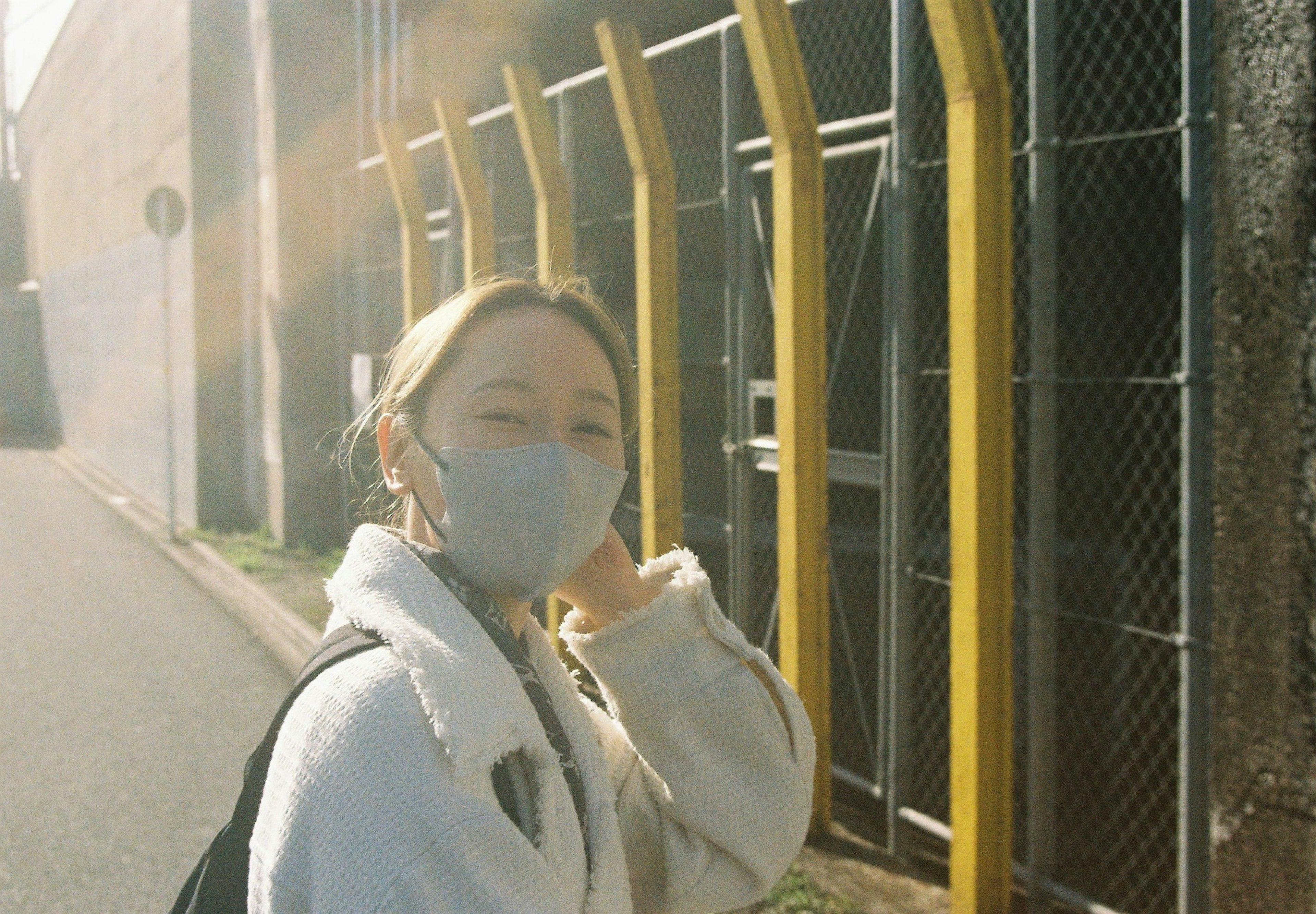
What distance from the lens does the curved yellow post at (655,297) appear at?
5.31 meters

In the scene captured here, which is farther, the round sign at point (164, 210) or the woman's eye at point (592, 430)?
the round sign at point (164, 210)

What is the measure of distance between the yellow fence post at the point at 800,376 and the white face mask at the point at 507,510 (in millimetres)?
3023

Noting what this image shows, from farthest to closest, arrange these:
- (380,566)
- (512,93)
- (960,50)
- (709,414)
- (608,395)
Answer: (709,414)
(512,93)
(960,50)
(608,395)
(380,566)

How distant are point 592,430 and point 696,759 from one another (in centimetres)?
46

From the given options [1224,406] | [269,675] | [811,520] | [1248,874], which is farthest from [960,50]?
[269,675]

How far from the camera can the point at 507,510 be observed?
171cm

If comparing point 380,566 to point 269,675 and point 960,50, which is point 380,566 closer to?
point 960,50

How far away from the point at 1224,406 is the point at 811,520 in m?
1.63

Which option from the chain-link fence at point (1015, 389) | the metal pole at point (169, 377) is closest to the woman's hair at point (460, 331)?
the chain-link fence at point (1015, 389)

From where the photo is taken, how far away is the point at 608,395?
1.80m

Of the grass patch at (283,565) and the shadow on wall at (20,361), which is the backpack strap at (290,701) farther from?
the shadow on wall at (20,361)

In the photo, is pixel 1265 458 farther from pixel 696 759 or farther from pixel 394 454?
pixel 394 454

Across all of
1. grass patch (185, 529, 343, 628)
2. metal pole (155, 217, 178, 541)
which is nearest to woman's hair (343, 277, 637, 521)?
grass patch (185, 529, 343, 628)

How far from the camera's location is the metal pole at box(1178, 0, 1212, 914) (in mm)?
3629
